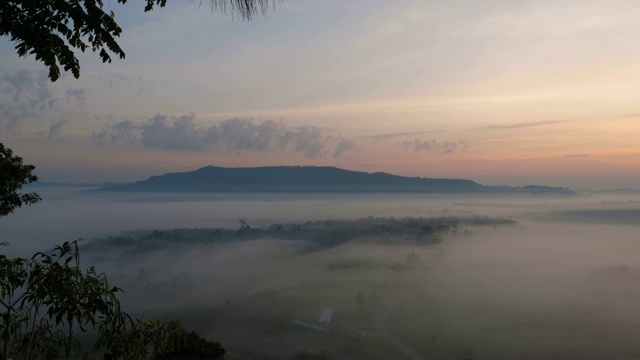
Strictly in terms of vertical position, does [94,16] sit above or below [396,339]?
above

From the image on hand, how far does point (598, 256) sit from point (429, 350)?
65.9 metres

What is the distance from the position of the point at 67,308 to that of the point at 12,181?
25.0ft

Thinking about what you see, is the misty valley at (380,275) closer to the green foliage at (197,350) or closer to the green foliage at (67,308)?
the green foliage at (67,308)

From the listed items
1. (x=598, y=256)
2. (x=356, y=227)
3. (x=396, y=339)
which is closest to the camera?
(x=396, y=339)

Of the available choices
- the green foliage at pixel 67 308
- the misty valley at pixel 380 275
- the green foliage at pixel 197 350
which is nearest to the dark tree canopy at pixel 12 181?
the misty valley at pixel 380 275

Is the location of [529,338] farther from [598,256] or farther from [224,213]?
[224,213]

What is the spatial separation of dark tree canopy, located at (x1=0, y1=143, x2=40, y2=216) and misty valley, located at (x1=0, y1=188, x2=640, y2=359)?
2.15 metres

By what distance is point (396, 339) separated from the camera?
168 ft

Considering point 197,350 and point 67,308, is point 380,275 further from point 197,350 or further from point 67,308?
Result: point 67,308

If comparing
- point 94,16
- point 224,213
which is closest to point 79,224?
point 224,213

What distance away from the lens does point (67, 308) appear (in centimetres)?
272

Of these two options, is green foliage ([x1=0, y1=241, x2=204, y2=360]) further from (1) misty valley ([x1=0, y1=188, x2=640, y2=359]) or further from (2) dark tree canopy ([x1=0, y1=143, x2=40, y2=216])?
(2) dark tree canopy ([x1=0, y1=143, x2=40, y2=216])

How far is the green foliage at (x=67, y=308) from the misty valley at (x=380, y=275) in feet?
3.29

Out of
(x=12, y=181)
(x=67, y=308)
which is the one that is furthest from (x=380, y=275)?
(x=67, y=308)
